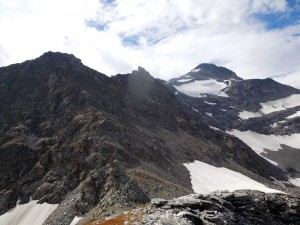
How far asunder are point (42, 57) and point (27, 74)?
10258 mm

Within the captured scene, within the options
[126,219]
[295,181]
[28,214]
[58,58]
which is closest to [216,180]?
[28,214]

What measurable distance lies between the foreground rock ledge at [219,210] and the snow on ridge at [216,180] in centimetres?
5649

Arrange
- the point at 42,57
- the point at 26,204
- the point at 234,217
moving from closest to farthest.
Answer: the point at 234,217 → the point at 26,204 → the point at 42,57

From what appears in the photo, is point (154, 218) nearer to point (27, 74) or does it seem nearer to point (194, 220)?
point (194, 220)

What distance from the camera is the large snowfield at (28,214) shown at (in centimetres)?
7562

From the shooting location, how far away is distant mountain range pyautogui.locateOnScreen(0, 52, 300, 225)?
67500mm

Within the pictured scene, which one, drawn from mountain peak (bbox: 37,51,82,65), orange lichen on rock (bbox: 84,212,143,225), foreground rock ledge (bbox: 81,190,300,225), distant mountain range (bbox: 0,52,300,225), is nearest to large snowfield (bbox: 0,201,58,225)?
distant mountain range (bbox: 0,52,300,225)

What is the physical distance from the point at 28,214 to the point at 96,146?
21875 mm

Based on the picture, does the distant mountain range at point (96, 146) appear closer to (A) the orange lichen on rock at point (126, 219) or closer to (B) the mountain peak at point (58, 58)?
(B) the mountain peak at point (58, 58)

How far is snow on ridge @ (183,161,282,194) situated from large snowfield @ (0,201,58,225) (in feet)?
108

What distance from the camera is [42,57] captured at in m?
146

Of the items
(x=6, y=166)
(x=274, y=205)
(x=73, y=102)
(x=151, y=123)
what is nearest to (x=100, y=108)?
(x=73, y=102)

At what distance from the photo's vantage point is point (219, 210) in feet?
98.3

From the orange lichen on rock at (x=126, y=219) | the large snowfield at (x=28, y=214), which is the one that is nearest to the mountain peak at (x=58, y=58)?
the large snowfield at (x=28, y=214)
